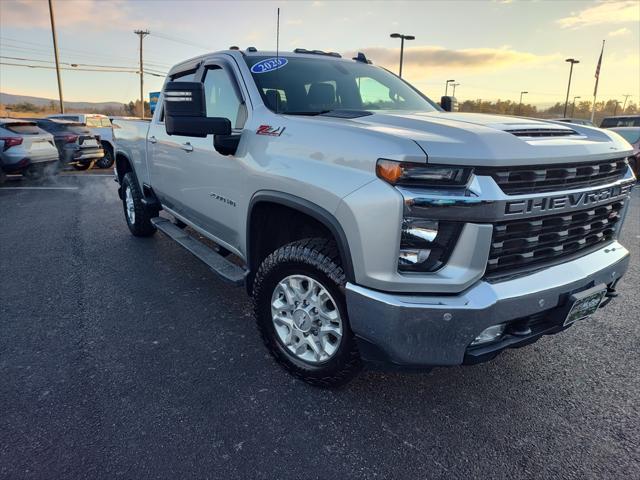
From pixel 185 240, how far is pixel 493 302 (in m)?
3.00

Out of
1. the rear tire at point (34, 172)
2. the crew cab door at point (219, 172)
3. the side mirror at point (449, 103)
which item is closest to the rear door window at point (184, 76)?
the crew cab door at point (219, 172)

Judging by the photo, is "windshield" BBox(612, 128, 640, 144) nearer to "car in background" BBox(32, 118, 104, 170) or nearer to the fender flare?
the fender flare

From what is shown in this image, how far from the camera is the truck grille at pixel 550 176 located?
2008mm

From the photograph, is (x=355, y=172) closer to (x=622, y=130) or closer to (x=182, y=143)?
(x=182, y=143)

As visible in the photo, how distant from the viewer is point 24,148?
10852 mm

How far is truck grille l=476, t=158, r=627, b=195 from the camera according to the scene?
2.01 metres

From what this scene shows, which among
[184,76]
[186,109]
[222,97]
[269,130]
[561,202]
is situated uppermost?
[184,76]

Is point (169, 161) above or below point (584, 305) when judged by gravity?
above

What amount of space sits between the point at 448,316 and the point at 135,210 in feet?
16.0

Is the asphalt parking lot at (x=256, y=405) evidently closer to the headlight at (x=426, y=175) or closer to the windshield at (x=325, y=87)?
the headlight at (x=426, y=175)

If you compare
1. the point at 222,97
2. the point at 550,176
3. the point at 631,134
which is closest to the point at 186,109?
the point at 222,97

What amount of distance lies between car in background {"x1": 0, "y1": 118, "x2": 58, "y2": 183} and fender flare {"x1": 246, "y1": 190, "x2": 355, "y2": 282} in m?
A: 10.6

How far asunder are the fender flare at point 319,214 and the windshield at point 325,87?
0.67 m

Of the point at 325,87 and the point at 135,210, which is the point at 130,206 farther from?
the point at 325,87
